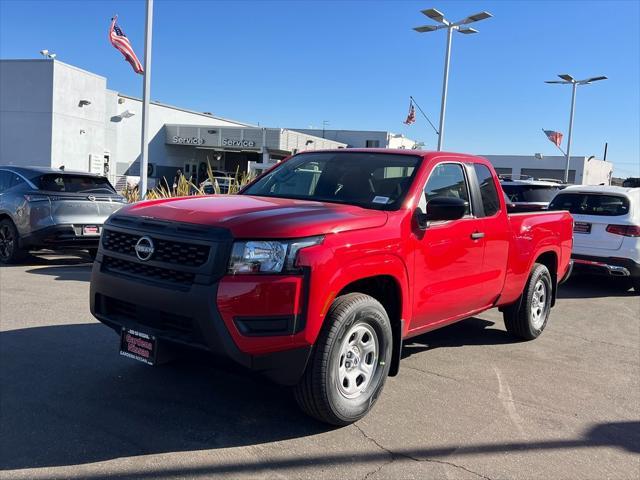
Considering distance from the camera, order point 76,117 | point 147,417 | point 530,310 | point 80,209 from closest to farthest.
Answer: point 147,417, point 530,310, point 80,209, point 76,117

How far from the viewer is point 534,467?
3568mm

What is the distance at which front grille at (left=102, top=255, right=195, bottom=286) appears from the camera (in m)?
3.53

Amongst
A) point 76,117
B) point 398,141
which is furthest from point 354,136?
point 76,117

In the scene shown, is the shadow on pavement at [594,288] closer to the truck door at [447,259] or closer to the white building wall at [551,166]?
the truck door at [447,259]

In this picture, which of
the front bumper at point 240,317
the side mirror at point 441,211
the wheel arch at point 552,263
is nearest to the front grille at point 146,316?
the front bumper at point 240,317

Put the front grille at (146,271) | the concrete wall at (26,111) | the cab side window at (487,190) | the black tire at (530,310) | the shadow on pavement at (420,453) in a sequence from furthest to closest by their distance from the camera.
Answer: the concrete wall at (26,111) < the black tire at (530,310) < the cab side window at (487,190) < the front grille at (146,271) < the shadow on pavement at (420,453)

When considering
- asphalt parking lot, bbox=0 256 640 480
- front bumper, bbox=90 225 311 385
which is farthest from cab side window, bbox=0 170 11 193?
front bumper, bbox=90 225 311 385

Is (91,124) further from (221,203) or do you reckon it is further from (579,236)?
(221,203)

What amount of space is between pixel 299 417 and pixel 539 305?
367 cm

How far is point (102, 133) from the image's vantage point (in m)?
30.1

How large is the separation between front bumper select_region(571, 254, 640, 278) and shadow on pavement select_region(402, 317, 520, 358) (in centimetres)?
310

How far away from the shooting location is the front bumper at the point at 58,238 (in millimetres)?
9375

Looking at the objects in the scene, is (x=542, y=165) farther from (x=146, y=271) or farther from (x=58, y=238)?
(x=146, y=271)

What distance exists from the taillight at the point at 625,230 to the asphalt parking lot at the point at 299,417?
11.6ft
